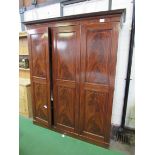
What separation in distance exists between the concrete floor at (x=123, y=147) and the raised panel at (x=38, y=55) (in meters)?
1.76

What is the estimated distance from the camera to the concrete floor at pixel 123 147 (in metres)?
2.19

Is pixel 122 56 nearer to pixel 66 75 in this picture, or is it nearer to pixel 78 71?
pixel 78 71

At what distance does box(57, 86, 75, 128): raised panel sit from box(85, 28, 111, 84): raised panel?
19.7 inches

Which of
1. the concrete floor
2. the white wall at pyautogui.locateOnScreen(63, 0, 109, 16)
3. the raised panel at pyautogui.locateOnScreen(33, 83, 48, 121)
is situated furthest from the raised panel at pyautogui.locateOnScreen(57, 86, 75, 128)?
the white wall at pyautogui.locateOnScreen(63, 0, 109, 16)

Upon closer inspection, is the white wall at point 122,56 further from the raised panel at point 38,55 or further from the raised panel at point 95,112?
the raised panel at point 38,55

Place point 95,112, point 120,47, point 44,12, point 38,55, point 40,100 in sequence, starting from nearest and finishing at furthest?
point 95,112
point 120,47
point 38,55
point 40,100
point 44,12

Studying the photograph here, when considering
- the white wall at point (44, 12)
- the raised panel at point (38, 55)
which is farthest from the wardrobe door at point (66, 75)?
the white wall at point (44, 12)

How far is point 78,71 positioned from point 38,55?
88cm

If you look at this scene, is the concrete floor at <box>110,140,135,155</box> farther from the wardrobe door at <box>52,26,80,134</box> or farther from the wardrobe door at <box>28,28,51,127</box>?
the wardrobe door at <box>28,28,51,127</box>

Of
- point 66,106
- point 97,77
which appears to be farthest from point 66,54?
point 66,106

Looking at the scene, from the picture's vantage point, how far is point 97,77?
81.2 inches
